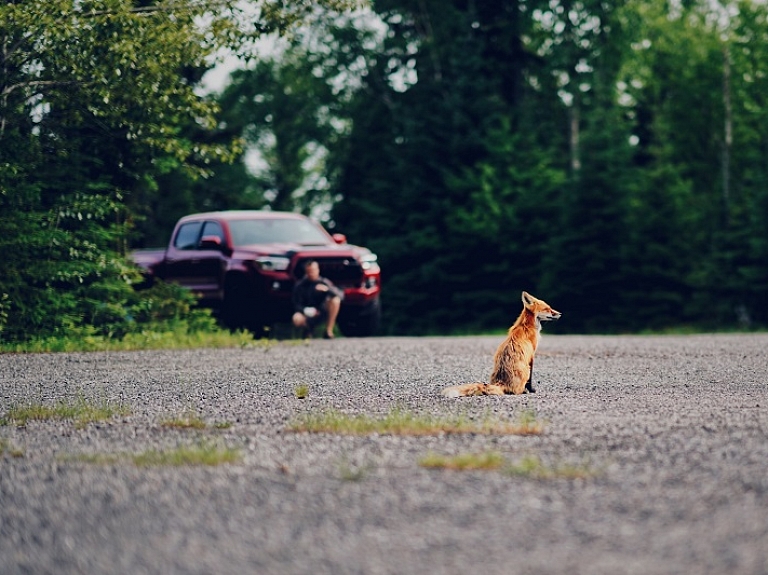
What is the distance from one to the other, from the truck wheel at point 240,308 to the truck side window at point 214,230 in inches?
34.3

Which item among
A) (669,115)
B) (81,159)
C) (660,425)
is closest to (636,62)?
(669,115)

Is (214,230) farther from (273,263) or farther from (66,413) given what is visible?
(66,413)

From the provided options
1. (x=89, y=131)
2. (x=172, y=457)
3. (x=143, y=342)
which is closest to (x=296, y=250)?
(x=143, y=342)

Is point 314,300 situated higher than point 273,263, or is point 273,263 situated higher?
point 273,263

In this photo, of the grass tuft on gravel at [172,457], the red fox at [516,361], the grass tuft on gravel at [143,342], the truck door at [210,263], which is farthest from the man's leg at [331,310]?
the grass tuft on gravel at [172,457]

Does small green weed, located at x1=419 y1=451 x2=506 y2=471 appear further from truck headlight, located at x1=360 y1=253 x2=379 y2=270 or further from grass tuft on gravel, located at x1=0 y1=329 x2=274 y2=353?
truck headlight, located at x1=360 y1=253 x2=379 y2=270

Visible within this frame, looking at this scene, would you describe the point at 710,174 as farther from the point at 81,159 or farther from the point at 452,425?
the point at 452,425

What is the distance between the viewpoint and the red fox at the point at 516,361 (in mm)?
10383

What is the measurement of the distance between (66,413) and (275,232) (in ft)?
40.1

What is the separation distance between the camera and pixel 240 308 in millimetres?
20656

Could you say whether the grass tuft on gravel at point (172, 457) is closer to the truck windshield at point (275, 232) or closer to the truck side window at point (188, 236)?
the truck windshield at point (275, 232)

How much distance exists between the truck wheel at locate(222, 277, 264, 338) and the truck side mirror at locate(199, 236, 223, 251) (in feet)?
2.28

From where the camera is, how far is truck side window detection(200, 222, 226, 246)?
2128 cm

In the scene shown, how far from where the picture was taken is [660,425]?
27.1 feet
